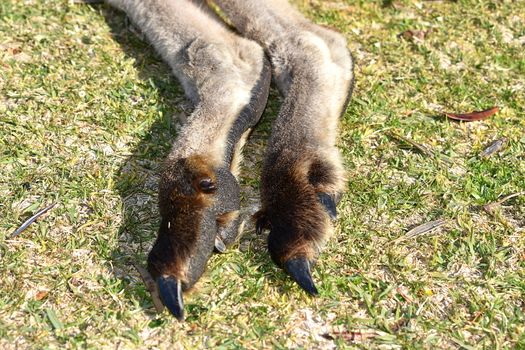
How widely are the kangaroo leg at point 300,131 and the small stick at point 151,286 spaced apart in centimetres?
59

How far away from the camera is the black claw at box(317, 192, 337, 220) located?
3293mm

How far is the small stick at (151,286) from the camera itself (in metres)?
3.24

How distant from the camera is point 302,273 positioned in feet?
10.2

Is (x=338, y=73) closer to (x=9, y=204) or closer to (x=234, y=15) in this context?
(x=234, y=15)

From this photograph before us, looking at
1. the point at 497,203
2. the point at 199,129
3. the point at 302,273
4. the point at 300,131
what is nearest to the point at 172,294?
the point at 302,273

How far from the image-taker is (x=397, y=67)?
196 inches

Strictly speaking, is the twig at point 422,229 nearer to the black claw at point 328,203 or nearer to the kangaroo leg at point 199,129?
the black claw at point 328,203

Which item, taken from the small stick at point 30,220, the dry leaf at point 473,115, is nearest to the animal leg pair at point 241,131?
the small stick at point 30,220

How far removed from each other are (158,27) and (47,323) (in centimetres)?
217

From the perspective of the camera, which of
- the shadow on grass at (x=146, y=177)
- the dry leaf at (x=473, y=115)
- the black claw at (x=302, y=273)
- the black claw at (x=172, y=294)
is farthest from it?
the dry leaf at (x=473, y=115)

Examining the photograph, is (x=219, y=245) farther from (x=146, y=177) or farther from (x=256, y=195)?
(x=146, y=177)

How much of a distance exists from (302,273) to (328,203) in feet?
1.28

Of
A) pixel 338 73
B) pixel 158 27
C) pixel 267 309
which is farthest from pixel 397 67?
pixel 267 309

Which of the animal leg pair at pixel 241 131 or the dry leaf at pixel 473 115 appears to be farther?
the dry leaf at pixel 473 115
